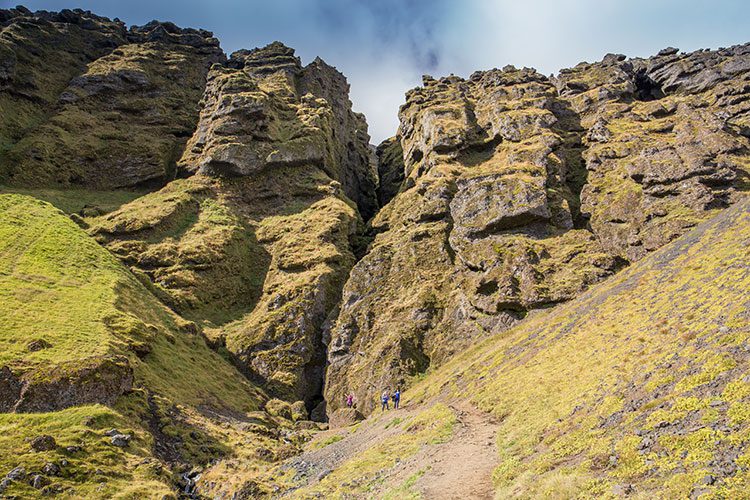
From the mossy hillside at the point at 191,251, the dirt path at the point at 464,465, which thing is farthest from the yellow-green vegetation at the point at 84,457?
the mossy hillside at the point at 191,251

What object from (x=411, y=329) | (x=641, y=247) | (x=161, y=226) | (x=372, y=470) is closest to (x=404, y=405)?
(x=411, y=329)

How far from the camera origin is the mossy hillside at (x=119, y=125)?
99625mm

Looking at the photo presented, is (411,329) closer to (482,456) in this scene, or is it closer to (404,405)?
(404,405)

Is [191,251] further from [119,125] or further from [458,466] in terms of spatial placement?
[458,466]

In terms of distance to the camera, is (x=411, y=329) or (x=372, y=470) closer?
(x=372, y=470)

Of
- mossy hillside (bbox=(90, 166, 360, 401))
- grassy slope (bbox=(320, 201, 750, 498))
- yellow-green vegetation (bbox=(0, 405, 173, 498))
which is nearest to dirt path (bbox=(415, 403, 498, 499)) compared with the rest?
grassy slope (bbox=(320, 201, 750, 498))

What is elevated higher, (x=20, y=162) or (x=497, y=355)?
(x=20, y=162)

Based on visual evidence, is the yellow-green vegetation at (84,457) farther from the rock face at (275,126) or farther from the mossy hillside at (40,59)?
the mossy hillside at (40,59)

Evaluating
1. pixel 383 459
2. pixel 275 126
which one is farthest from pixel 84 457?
pixel 275 126

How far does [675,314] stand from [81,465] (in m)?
41.1

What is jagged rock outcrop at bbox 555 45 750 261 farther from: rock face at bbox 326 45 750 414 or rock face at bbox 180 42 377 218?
rock face at bbox 180 42 377 218

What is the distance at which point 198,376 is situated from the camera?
56.1m

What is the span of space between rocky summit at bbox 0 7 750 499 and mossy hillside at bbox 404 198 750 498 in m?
0.17

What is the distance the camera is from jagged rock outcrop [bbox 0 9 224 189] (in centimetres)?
9988
